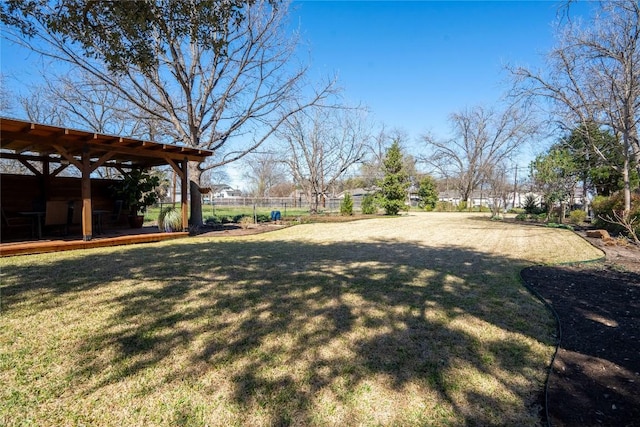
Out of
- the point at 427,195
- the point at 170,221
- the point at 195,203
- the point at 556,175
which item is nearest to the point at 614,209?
the point at 556,175

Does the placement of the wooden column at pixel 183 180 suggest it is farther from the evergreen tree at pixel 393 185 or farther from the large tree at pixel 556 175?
the evergreen tree at pixel 393 185

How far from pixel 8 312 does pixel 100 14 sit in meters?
3.91

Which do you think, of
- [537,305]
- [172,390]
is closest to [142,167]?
[172,390]

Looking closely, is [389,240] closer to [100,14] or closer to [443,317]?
[443,317]

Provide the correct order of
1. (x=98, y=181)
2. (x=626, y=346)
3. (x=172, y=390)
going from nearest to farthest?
(x=172, y=390), (x=626, y=346), (x=98, y=181)

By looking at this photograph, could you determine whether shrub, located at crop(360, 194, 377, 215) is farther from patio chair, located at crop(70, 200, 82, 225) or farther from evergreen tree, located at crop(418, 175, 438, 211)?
patio chair, located at crop(70, 200, 82, 225)

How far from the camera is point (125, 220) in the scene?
1130cm

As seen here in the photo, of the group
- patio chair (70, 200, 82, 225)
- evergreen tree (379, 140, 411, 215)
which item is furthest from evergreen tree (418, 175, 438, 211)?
Answer: patio chair (70, 200, 82, 225)

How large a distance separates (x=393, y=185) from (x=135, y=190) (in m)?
18.2

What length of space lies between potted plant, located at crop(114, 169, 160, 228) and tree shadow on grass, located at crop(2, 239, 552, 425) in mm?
5458

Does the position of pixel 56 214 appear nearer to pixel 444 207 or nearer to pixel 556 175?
pixel 556 175

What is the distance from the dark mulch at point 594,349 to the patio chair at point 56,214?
32.6ft

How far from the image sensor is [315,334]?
116 inches

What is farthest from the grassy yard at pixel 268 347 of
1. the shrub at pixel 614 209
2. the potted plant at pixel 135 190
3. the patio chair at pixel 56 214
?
the shrub at pixel 614 209
